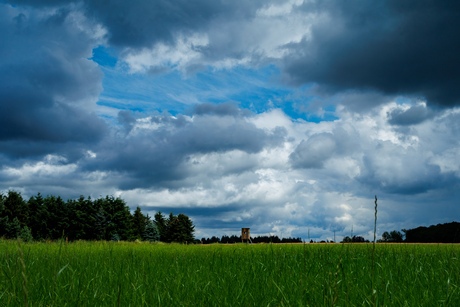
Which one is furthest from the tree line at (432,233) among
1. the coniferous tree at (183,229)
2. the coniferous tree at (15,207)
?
the coniferous tree at (15,207)

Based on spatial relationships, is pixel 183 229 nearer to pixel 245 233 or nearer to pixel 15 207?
pixel 15 207

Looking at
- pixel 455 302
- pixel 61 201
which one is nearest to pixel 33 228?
pixel 61 201

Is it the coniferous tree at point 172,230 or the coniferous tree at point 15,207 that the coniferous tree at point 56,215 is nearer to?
the coniferous tree at point 15,207

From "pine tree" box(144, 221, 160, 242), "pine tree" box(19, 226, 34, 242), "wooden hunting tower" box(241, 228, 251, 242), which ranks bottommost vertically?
"pine tree" box(144, 221, 160, 242)

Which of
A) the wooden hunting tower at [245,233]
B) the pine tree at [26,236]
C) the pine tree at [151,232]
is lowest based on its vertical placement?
the pine tree at [151,232]

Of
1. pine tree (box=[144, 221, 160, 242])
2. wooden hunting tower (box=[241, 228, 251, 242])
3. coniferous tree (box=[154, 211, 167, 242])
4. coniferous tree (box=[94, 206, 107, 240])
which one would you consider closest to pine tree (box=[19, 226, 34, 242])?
coniferous tree (box=[94, 206, 107, 240])

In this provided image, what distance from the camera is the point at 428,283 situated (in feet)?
16.3

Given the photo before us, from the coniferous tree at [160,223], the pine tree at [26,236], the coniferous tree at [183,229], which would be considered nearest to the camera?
the pine tree at [26,236]

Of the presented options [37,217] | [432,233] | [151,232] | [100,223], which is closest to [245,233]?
[432,233]

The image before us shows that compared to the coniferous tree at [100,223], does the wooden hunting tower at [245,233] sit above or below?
above

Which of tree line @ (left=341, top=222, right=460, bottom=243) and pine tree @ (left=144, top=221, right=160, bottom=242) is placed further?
pine tree @ (left=144, top=221, right=160, bottom=242)

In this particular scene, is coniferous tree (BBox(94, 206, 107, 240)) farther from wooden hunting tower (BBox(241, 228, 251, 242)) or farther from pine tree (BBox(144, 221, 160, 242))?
wooden hunting tower (BBox(241, 228, 251, 242))

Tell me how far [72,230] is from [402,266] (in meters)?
59.4

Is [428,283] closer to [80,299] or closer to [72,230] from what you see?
[80,299]
